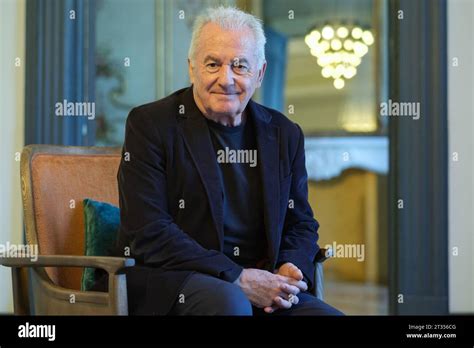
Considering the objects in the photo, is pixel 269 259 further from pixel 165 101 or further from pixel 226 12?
pixel 226 12

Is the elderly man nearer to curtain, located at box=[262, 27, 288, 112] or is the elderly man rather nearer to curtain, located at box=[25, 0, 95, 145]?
curtain, located at box=[25, 0, 95, 145]

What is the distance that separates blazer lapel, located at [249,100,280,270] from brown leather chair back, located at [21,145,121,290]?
0.59 metres

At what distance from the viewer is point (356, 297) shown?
468 cm

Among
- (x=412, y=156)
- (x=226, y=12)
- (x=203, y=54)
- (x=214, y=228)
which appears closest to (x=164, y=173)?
(x=214, y=228)

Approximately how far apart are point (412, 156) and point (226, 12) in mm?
1740

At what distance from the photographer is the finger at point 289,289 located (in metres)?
1.78

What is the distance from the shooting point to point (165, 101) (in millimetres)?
1938

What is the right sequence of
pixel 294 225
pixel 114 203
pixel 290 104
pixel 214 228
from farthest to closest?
pixel 290 104 → pixel 114 203 → pixel 294 225 → pixel 214 228

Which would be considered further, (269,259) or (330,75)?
(330,75)

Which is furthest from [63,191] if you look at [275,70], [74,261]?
[275,70]

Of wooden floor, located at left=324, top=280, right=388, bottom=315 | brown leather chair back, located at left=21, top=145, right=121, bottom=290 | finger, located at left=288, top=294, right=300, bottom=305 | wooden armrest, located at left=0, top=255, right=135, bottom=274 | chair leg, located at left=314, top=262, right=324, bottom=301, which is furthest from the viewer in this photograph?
wooden floor, located at left=324, top=280, right=388, bottom=315

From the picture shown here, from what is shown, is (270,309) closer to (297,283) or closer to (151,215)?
(297,283)

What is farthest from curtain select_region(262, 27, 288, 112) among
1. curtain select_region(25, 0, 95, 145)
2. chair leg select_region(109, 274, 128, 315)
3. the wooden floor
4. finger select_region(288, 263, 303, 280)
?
chair leg select_region(109, 274, 128, 315)

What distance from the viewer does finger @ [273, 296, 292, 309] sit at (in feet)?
5.83
